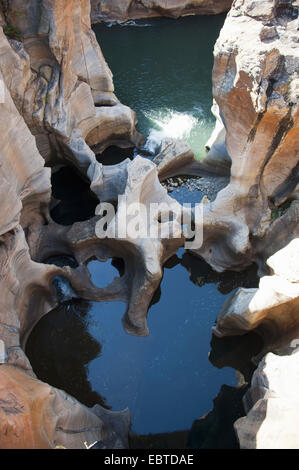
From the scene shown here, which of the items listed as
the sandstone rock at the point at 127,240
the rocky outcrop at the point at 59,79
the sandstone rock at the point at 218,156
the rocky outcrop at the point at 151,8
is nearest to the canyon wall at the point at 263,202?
the sandstone rock at the point at 127,240

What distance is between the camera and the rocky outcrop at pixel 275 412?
211 inches

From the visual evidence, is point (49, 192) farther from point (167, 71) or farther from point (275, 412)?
point (167, 71)

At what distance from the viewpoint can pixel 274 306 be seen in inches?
286

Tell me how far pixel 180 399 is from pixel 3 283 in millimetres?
3996

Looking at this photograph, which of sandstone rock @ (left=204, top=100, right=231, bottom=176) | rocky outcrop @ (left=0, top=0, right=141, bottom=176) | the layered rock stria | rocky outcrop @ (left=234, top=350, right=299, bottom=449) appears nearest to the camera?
rocky outcrop @ (left=234, top=350, right=299, bottom=449)

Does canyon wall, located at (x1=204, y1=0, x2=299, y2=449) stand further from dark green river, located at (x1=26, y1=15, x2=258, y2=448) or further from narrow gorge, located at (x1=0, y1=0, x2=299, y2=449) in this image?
dark green river, located at (x1=26, y1=15, x2=258, y2=448)

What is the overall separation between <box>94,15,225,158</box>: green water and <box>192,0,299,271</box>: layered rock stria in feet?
11.1

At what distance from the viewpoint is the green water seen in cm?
1373

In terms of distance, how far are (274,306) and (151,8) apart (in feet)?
60.4

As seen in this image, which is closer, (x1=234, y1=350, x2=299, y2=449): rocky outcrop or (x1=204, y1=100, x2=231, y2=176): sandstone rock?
→ (x1=234, y1=350, x2=299, y2=449): rocky outcrop

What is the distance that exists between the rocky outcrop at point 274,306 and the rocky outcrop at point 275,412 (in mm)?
1011

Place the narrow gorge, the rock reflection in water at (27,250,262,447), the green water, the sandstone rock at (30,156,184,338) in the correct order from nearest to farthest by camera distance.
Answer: the narrow gorge, the rock reflection in water at (27,250,262,447), the sandstone rock at (30,156,184,338), the green water

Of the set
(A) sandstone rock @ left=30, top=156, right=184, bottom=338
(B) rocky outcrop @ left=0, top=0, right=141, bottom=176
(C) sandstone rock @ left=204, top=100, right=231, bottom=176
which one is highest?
(B) rocky outcrop @ left=0, top=0, right=141, bottom=176

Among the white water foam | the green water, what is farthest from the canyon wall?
the white water foam
